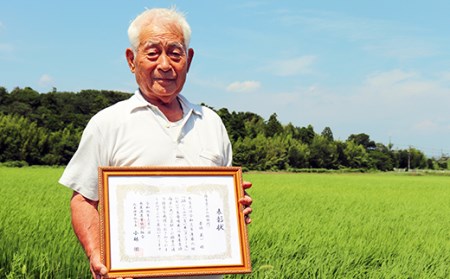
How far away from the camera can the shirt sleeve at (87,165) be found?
219 cm

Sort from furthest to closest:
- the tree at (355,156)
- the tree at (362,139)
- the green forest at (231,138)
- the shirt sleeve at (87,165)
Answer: the tree at (362,139) < the tree at (355,156) < the green forest at (231,138) < the shirt sleeve at (87,165)

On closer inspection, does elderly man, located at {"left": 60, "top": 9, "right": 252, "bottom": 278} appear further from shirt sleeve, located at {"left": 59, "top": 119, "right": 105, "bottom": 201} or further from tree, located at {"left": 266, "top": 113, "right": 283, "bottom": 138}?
tree, located at {"left": 266, "top": 113, "right": 283, "bottom": 138}

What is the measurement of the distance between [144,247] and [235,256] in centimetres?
37

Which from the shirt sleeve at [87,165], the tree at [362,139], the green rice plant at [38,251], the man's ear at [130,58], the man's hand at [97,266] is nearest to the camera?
the man's hand at [97,266]

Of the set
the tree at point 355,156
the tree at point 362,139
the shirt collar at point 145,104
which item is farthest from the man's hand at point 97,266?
the tree at point 362,139

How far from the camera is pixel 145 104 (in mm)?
2246

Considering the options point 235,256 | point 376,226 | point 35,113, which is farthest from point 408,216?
point 35,113

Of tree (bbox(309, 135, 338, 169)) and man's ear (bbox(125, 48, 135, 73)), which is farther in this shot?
tree (bbox(309, 135, 338, 169))

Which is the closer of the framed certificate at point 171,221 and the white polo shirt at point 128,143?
the framed certificate at point 171,221

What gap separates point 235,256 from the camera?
2.20 meters

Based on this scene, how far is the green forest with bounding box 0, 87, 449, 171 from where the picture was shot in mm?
47156

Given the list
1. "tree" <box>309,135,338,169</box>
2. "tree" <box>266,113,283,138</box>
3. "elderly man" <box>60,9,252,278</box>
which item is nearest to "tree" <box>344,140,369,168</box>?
"tree" <box>309,135,338,169</box>

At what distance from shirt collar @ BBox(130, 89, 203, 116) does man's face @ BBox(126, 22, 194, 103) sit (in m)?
0.04

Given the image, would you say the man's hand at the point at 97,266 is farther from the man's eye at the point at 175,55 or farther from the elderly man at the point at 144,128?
the man's eye at the point at 175,55
